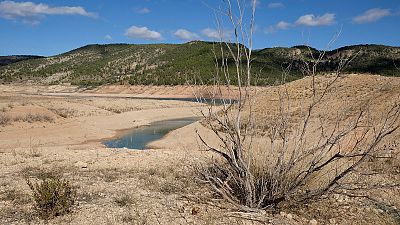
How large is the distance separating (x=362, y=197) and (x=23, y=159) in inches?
336

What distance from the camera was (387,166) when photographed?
9.16m

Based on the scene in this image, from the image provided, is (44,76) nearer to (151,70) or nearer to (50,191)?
(151,70)

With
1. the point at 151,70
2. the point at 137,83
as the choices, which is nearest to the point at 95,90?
the point at 137,83

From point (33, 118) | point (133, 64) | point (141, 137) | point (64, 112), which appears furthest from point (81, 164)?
point (133, 64)

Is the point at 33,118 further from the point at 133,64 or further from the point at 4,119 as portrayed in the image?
the point at 133,64

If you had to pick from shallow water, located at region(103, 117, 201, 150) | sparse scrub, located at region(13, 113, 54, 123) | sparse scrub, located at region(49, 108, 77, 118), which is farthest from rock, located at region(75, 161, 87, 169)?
sparse scrub, located at region(49, 108, 77, 118)

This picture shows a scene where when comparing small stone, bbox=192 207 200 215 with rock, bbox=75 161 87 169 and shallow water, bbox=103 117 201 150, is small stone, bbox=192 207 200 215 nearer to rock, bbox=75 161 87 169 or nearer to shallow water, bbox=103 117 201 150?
rock, bbox=75 161 87 169

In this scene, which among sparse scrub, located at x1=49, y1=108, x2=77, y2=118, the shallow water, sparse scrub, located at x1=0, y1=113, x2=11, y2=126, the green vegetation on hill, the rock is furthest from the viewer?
the green vegetation on hill

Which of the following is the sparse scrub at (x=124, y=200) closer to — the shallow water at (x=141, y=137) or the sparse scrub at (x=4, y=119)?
the shallow water at (x=141, y=137)

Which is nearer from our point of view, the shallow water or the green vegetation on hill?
the shallow water

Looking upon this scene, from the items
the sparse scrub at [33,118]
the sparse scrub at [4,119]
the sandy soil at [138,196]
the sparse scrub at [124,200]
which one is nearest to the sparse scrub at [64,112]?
the sparse scrub at [33,118]

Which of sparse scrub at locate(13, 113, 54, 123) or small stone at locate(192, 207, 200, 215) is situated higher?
small stone at locate(192, 207, 200, 215)

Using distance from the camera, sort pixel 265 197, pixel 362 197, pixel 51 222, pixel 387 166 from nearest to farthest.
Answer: pixel 51 222 < pixel 265 197 < pixel 362 197 < pixel 387 166

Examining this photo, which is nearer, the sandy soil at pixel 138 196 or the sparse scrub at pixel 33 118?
the sandy soil at pixel 138 196
